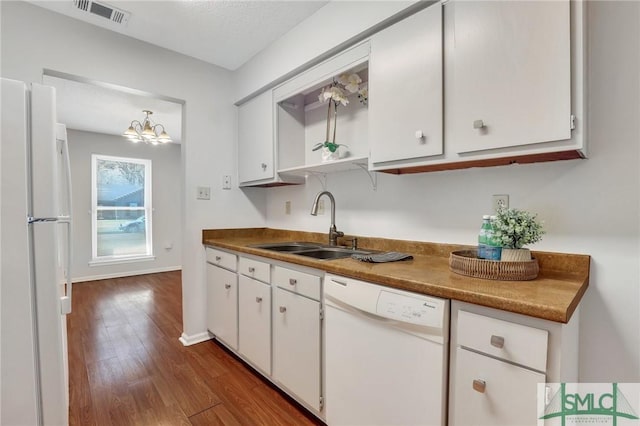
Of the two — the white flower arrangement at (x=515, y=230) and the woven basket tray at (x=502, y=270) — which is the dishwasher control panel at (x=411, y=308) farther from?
the white flower arrangement at (x=515, y=230)

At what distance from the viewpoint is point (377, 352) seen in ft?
3.81

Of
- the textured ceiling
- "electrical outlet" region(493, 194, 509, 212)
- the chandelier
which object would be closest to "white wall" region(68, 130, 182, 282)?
the chandelier

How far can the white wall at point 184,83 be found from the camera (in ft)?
6.00

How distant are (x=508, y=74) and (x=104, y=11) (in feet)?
7.87

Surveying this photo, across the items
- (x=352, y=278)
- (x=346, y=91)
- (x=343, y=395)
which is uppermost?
(x=346, y=91)

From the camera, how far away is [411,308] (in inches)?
40.9

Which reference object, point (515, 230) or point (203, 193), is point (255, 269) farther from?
point (515, 230)

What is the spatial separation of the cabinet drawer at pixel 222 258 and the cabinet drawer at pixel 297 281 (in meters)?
0.53

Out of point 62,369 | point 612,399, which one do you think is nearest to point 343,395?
point 612,399

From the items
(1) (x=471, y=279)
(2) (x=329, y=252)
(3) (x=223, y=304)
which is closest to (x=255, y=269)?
(2) (x=329, y=252)

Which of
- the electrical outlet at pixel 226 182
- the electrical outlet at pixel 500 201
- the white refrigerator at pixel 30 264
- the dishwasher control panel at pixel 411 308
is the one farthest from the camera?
the electrical outlet at pixel 226 182

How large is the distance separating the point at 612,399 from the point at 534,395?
591 millimetres

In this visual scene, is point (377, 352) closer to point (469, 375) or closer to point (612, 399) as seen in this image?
point (469, 375)

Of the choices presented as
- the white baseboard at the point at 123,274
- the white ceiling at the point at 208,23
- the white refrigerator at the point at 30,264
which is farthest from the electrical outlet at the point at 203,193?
the white baseboard at the point at 123,274
